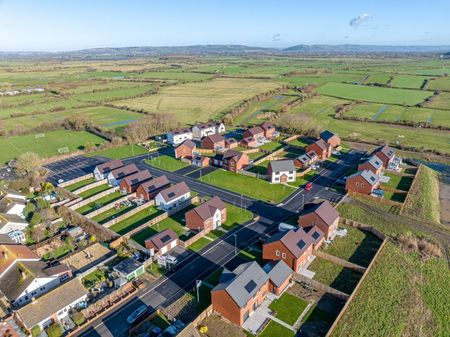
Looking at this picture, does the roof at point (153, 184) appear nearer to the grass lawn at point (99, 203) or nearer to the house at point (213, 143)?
the grass lawn at point (99, 203)

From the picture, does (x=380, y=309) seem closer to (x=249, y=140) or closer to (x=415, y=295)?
(x=415, y=295)

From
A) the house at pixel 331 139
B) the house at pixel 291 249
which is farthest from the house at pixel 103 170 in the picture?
the house at pixel 331 139

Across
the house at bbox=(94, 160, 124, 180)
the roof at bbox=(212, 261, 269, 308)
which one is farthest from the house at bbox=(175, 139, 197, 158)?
the roof at bbox=(212, 261, 269, 308)

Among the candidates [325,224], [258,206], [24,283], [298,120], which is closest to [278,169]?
[258,206]

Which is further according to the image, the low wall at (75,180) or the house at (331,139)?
the house at (331,139)

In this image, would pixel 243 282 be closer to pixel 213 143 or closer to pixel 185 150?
pixel 185 150

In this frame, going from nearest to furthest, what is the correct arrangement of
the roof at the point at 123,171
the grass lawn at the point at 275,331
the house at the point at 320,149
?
the grass lawn at the point at 275,331, the roof at the point at 123,171, the house at the point at 320,149
